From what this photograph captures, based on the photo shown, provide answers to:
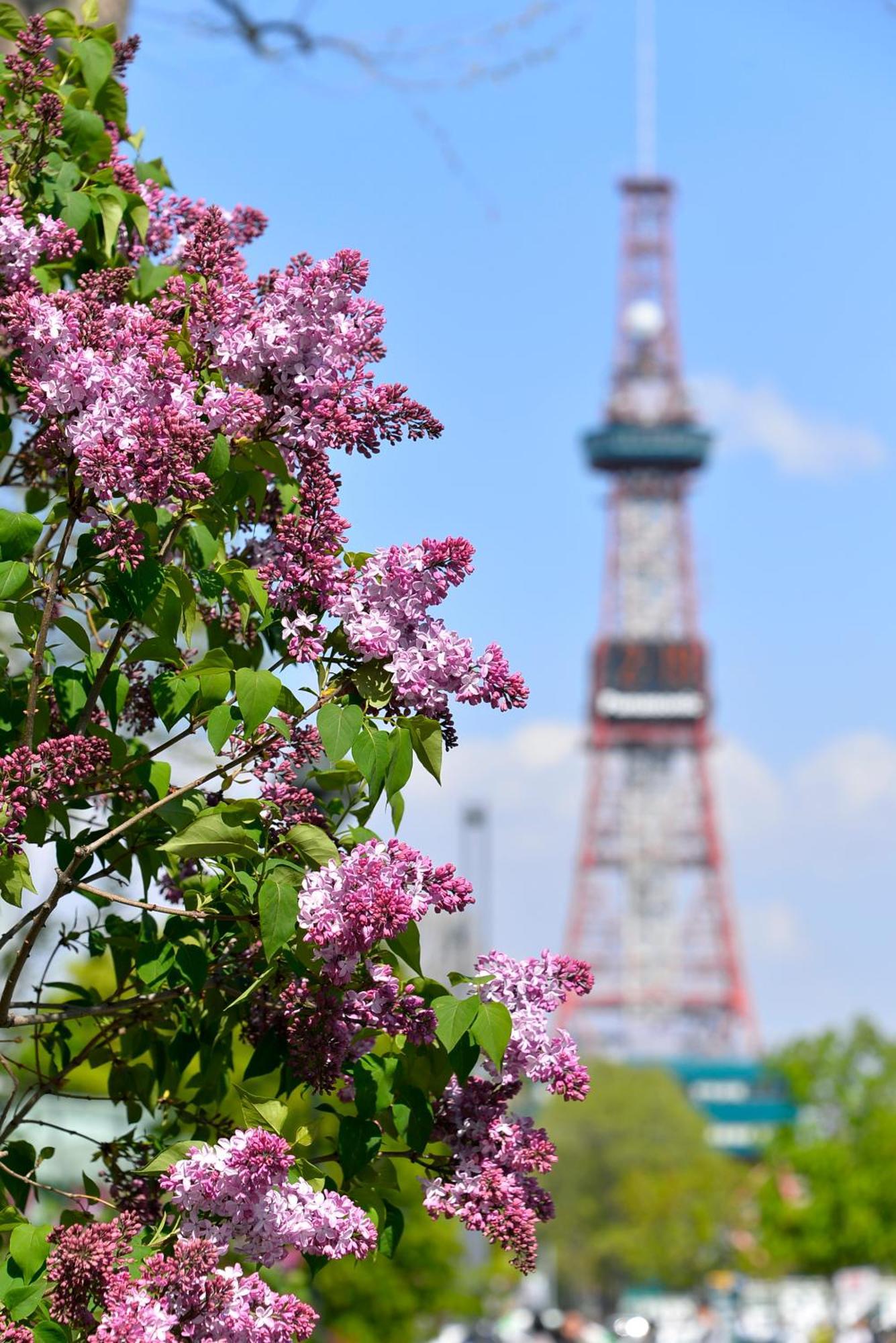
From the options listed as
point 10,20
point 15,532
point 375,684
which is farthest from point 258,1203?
point 10,20

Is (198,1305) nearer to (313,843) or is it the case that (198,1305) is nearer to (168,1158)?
(168,1158)

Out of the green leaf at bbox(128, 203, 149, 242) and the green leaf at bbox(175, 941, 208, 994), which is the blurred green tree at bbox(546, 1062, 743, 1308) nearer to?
the green leaf at bbox(128, 203, 149, 242)

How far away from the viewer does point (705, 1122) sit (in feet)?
241

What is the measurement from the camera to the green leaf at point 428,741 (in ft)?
11.5

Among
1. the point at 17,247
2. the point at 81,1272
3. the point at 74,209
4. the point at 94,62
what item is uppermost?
the point at 94,62

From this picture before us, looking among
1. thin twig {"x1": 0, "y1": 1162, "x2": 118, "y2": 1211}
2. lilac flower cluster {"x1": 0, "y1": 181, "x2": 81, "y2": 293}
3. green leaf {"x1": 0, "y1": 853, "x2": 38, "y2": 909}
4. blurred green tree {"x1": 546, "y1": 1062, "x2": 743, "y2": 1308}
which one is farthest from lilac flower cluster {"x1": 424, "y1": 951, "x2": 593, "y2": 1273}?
blurred green tree {"x1": 546, "y1": 1062, "x2": 743, "y2": 1308}

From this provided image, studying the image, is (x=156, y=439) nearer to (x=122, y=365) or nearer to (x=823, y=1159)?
(x=122, y=365)

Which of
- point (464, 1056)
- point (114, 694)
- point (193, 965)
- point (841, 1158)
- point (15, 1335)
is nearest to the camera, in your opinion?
point (15, 1335)

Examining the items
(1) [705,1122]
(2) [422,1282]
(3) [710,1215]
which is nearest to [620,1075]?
(1) [705,1122]

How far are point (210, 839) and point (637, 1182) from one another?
63893mm

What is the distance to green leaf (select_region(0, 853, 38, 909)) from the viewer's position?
11.3ft

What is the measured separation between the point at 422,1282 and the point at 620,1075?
4496 centimetres

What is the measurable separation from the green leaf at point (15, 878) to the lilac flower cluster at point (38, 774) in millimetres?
39

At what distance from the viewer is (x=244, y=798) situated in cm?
371
